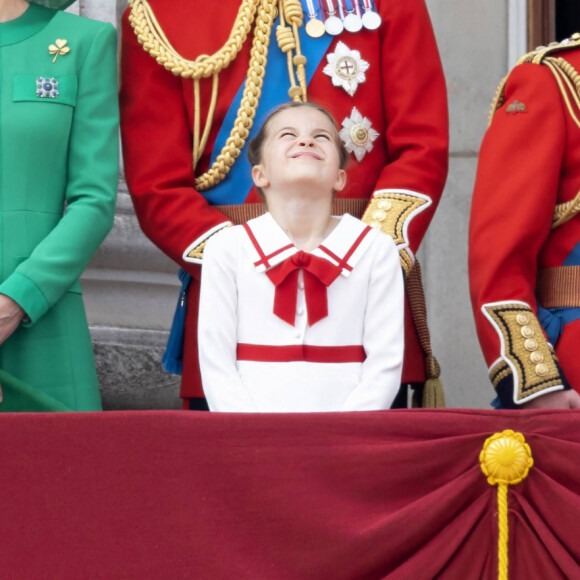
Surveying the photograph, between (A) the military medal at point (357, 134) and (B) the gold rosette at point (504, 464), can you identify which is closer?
(B) the gold rosette at point (504, 464)

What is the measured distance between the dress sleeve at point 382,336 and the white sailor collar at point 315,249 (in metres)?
0.04

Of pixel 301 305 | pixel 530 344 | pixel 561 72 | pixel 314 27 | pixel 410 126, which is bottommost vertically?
pixel 530 344

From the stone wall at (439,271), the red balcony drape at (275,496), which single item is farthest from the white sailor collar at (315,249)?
the stone wall at (439,271)

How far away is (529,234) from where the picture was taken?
3127 millimetres

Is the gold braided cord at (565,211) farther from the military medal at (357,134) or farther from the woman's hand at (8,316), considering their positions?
the woman's hand at (8,316)

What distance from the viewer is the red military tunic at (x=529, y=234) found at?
3.04m

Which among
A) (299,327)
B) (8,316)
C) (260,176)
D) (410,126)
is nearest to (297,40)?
(410,126)

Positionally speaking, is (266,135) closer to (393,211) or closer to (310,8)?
(393,211)

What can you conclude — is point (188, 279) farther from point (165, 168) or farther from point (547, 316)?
point (547, 316)

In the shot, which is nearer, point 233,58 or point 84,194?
point 84,194

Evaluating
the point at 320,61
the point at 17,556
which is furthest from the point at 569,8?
the point at 17,556

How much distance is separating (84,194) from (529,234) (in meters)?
0.93

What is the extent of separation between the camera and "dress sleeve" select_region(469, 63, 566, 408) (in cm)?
301

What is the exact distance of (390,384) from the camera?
9.10 ft
